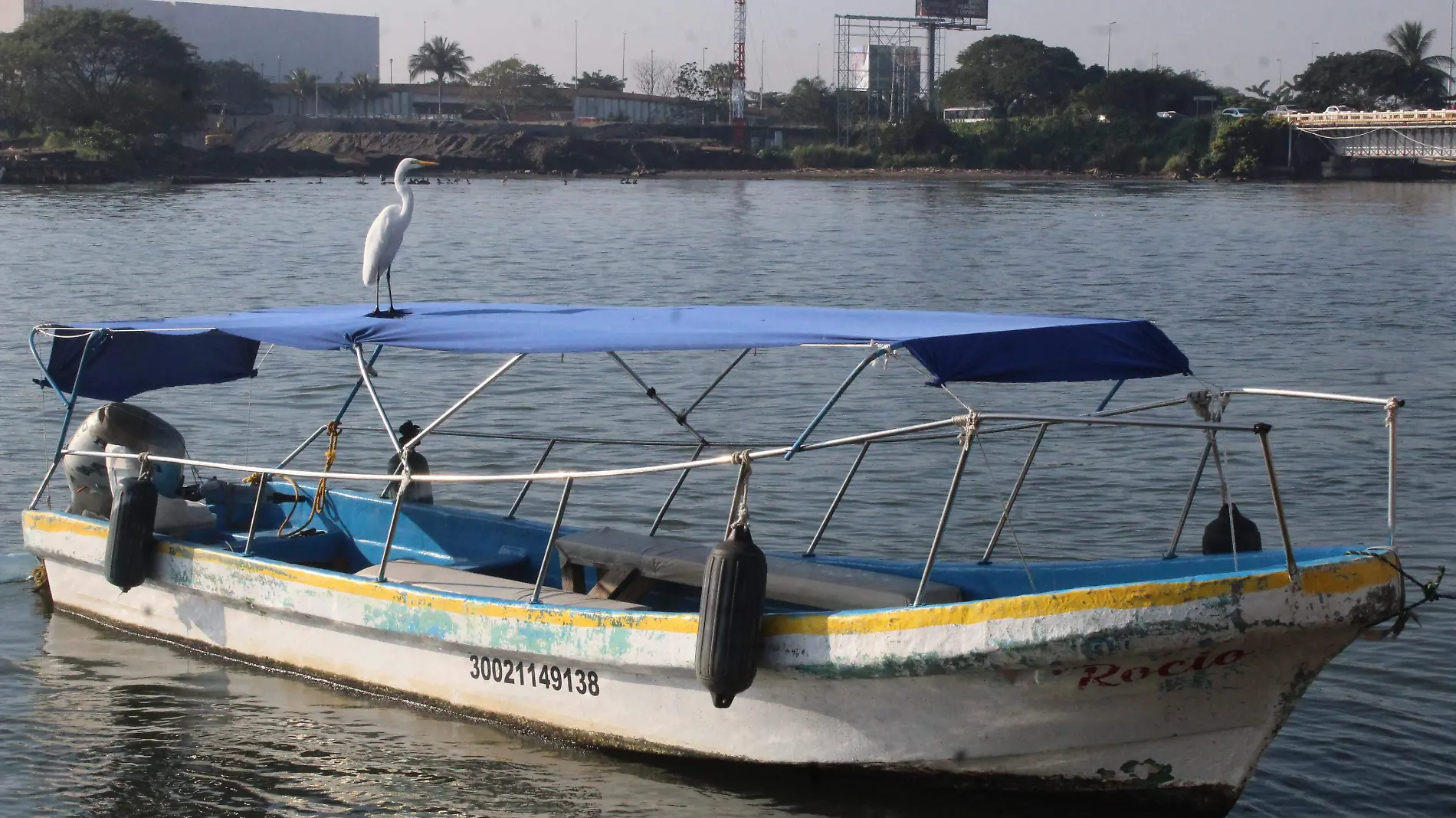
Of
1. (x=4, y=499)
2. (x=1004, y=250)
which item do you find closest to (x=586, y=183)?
(x=1004, y=250)

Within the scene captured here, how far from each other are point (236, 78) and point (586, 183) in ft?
169

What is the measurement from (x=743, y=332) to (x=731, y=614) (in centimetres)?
142

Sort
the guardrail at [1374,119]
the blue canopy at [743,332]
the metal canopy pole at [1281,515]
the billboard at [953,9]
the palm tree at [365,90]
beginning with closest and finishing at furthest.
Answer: the metal canopy pole at [1281,515]
the blue canopy at [743,332]
the guardrail at [1374,119]
the billboard at [953,9]
the palm tree at [365,90]

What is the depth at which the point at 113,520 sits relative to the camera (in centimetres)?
888

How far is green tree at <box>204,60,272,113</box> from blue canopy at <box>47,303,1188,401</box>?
140 m

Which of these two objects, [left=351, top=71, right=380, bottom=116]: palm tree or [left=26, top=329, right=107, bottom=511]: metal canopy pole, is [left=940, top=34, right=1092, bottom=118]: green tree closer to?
[left=351, top=71, right=380, bottom=116]: palm tree

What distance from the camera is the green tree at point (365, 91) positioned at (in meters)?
157

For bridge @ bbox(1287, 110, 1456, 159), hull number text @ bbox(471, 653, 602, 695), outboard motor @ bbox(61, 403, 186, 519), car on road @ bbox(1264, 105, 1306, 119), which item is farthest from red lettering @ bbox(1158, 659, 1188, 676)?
car on road @ bbox(1264, 105, 1306, 119)

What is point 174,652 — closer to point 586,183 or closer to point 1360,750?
point 1360,750

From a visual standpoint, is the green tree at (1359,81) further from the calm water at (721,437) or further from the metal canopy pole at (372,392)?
the metal canopy pole at (372,392)

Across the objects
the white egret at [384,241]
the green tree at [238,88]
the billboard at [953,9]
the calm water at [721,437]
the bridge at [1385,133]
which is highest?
the billboard at [953,9]

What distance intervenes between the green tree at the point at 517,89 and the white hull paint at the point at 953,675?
546 feet

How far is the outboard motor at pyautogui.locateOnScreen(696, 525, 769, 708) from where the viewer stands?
257 inches

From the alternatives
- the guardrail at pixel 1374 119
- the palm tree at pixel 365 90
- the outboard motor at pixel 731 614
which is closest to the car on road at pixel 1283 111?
the guardrail at pixel 1374 119
